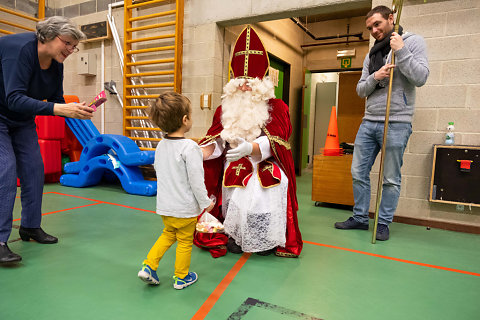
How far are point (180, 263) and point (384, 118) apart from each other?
68.4 inches

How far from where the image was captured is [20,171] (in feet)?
6.24

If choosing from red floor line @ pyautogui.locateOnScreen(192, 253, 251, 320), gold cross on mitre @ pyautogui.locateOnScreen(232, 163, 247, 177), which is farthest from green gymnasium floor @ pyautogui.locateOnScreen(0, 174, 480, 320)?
gold cross on mitre @ pyautogui.locateOnScreen(232, 163, 247, 177)

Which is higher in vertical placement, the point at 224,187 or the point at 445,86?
the point at 445,86

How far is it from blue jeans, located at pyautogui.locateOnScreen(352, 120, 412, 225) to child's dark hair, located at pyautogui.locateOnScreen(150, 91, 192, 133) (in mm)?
1549

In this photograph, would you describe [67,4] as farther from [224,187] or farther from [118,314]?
[118,314]

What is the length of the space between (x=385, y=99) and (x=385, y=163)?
18.3 inches

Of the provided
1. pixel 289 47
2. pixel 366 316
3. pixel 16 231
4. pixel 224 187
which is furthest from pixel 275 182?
pixel 289 47

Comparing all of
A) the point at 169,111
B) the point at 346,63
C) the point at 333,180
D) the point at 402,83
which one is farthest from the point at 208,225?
the point at 346,63

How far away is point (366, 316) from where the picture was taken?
131 cm

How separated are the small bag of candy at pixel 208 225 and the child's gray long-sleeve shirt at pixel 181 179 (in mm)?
456

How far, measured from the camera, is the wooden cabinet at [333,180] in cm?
317

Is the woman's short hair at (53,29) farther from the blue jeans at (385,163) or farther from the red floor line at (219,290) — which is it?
the blue jeans at (385,163)

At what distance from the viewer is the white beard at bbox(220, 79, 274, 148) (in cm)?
187

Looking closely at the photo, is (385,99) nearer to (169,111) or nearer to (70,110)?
(169,111)
